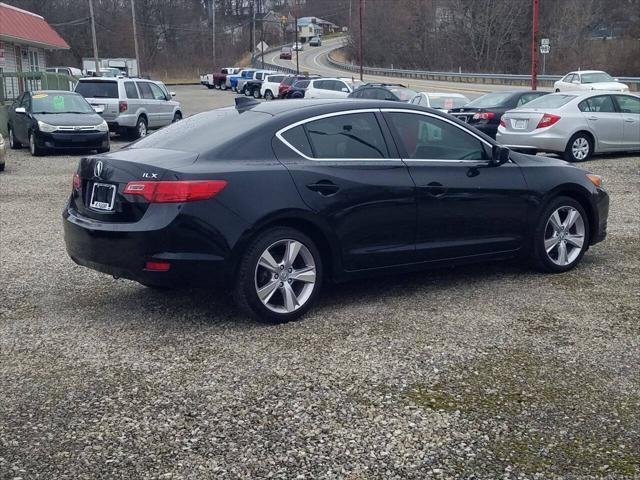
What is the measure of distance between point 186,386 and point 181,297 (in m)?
1.97

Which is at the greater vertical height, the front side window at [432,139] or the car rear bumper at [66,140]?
the front side window at [432,139]

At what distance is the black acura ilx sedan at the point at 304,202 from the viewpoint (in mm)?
5520

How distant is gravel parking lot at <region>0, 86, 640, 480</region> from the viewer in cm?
385

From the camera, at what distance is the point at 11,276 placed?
737 centimetres

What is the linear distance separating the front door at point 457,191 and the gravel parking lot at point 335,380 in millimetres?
398

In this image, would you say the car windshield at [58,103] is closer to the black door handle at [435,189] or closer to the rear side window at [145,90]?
the rear side window at [145,90]

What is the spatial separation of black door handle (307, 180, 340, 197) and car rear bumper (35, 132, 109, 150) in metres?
14.2

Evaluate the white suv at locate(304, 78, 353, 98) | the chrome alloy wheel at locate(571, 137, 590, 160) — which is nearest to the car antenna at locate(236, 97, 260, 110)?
the chrome alloy wheel at locate(571, 137, 590, 160)

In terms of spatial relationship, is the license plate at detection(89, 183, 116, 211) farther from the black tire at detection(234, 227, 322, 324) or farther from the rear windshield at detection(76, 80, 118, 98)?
the rear windshield at detection(76, 80, 118, 98)

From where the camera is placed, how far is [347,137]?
6242 millimetres

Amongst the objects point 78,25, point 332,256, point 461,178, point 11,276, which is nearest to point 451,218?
point 461,178

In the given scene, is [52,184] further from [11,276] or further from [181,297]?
[181,297]

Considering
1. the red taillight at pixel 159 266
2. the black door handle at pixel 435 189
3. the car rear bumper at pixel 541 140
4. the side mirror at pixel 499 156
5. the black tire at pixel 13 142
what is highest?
the side mirror at pixel 499 156

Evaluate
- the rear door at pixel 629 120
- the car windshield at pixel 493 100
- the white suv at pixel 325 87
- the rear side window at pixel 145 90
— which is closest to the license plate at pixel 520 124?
the rear door at pixel 629 120
